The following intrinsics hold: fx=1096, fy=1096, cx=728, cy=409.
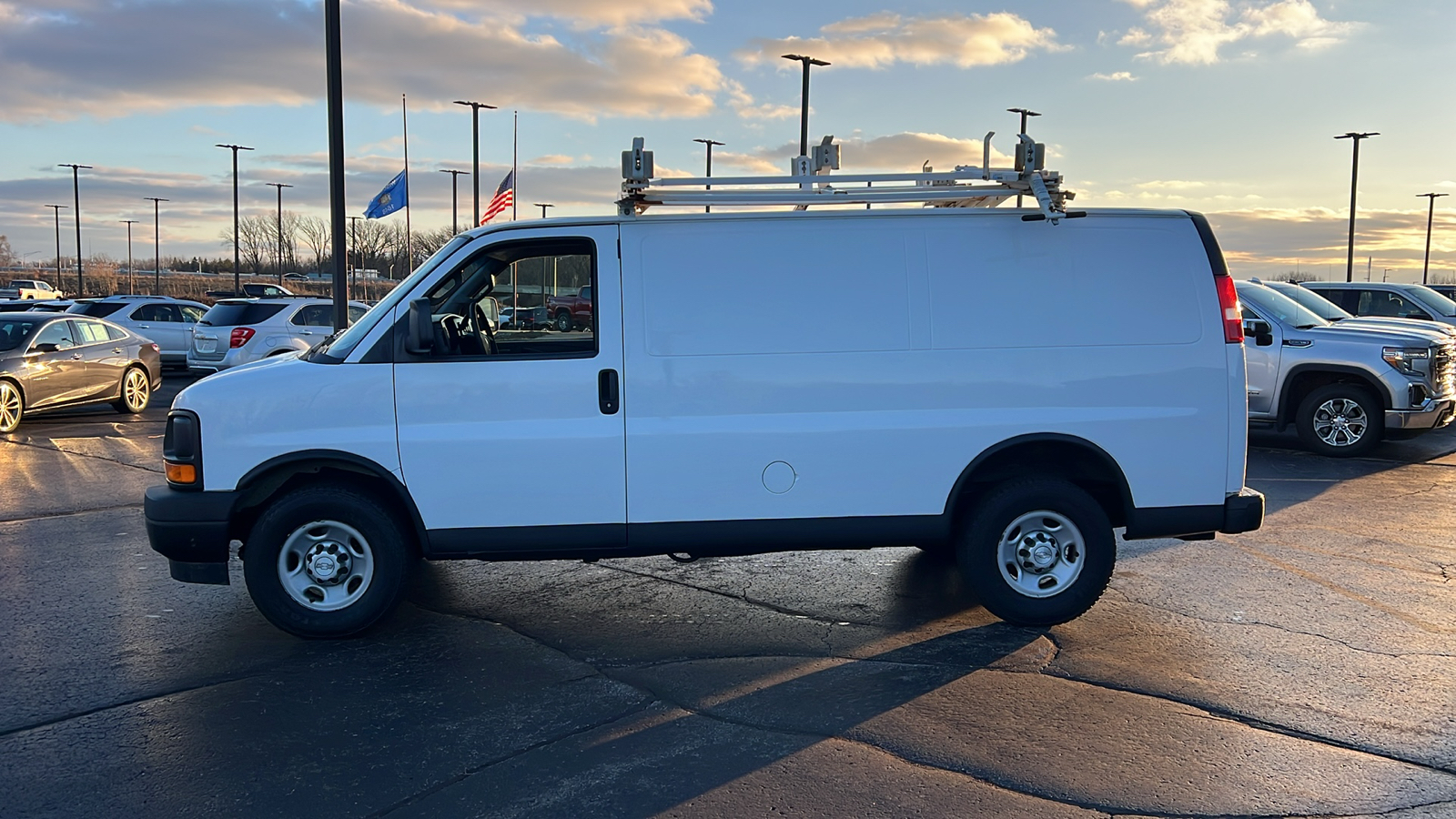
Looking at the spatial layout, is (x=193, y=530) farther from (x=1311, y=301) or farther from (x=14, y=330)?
(x=1311, y=301)

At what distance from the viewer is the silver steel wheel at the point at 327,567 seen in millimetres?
5504

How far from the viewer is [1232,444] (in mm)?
5664

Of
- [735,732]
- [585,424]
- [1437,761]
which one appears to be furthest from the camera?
[585,424]

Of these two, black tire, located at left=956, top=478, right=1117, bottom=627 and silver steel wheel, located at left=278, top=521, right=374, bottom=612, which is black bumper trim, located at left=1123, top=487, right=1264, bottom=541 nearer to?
black tire, located at left=956, top=478, right=1117, bottom=627

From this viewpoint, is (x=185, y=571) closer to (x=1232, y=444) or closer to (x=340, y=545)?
(x=340, y=545)

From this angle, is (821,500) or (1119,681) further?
(821,500)

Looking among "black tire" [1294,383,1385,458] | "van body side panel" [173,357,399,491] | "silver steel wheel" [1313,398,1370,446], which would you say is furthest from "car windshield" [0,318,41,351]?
"silver steel wheel" [1313,398,1370,446]

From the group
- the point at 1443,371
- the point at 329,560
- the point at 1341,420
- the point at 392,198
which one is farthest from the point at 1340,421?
the point at 392,198

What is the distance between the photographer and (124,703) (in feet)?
15.3

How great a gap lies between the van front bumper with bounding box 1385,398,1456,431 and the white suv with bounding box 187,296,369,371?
14.7 m

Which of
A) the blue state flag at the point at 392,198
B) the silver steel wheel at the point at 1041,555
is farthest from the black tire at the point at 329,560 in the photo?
the blue state flag at the point at 392,198

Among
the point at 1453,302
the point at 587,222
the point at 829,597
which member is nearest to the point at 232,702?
the point at 587,222

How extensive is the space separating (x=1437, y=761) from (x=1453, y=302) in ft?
55.7

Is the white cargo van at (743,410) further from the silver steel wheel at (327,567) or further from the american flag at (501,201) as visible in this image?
the american flag at (501,201)
